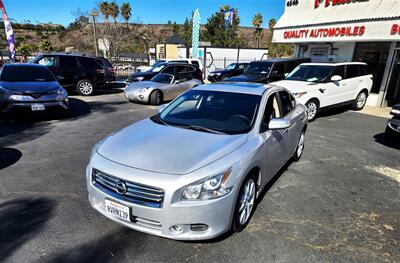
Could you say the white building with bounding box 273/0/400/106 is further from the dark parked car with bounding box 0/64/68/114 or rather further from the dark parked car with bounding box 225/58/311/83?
the dark parked car with bounding box 0/64/68/114

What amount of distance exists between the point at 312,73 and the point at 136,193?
903cm

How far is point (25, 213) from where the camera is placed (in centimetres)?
346

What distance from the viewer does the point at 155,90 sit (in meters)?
11.1

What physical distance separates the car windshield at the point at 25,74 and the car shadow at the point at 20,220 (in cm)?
576

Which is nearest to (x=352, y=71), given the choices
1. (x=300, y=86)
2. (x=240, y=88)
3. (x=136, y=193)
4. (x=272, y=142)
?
(x=300, y=86)

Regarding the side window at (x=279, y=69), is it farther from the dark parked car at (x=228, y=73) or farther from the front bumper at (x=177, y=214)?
the front bumper at (x=177, y=214)

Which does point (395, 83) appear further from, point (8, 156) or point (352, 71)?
point (8, 156)

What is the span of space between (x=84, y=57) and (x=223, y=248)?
12.5m

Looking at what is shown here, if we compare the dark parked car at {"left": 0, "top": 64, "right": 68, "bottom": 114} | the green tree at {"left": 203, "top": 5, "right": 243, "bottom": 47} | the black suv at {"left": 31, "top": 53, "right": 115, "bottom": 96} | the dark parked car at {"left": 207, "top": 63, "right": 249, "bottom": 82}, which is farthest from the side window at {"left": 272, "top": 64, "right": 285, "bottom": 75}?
the green tree at {"left": 203, "top": 5, "right": 243, "bottom": 47}

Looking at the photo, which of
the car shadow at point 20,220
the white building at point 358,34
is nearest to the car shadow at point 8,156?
the car shadow at point 20,220

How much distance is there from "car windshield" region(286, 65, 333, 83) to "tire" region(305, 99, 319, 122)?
31.9 inches

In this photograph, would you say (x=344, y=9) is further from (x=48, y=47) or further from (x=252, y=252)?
(x=48, y=47)

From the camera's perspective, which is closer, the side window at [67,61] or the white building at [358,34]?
the white building at [358,34]

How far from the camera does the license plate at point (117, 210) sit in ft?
8.93
